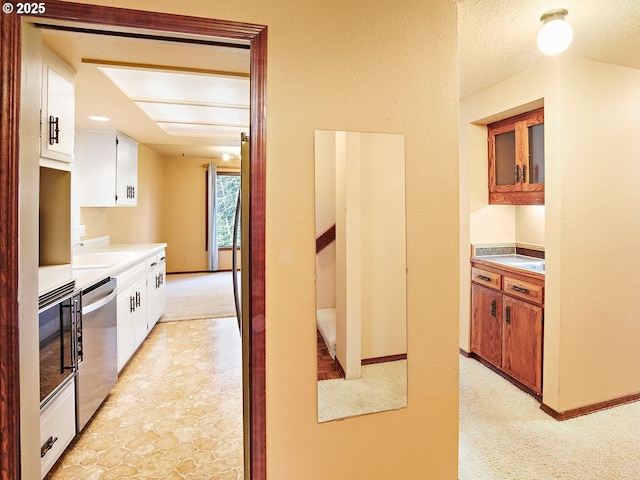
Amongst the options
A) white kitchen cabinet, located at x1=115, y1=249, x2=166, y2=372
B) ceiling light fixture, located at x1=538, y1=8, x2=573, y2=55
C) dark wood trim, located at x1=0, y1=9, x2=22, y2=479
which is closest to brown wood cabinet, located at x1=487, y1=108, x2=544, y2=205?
ceiling light fixture, located at x1=538, y1=8, x2=573, y2=55

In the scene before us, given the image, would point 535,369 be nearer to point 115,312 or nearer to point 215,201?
point 115,312

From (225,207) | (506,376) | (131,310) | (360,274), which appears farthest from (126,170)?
(506,376)

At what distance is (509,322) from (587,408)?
0.72 m

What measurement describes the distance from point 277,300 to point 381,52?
116cm

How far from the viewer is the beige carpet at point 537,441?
1855 millimetres

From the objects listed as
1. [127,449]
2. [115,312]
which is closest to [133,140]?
[115,312]

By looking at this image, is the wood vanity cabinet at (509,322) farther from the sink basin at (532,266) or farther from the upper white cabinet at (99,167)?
the upper white cabinet at (99,167)

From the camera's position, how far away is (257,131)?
4.45 ft

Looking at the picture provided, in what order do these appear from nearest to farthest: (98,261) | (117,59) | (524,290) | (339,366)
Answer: (339,366), (117,59), (524,290), (98,261)

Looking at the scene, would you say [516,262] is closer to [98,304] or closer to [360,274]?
[360,274]

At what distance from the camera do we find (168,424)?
91.5 inches

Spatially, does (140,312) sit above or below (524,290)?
below

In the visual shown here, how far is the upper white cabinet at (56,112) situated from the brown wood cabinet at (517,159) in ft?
10.8

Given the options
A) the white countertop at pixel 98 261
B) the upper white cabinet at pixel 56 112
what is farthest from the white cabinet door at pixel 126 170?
the upper white cabinet at pixel 56 112
